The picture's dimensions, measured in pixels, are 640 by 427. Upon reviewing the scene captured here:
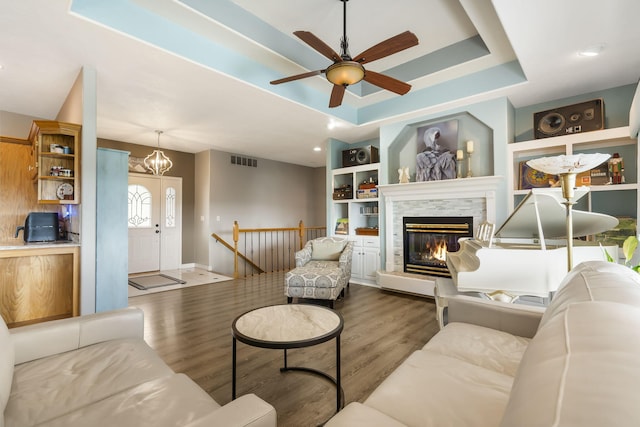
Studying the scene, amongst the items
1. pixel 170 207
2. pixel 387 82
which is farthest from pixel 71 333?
pixel 170 207

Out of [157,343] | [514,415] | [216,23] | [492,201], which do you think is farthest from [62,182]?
[492,201]

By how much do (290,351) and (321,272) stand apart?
1.44 meters

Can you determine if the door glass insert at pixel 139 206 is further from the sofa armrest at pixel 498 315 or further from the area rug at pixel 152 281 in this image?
the sofa armrest at pixel 498 315

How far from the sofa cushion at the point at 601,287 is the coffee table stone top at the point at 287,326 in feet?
3.48

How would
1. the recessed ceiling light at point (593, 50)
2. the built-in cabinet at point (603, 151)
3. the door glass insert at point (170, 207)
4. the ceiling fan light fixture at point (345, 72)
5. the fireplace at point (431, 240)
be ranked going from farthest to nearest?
the door glass insert at point (170, 207), the fireplace at point (431, 240), the built-in cabinet at point (603, 151), the recessed ceiling light at point (593, 50), the ceiling fan light fixture at point (345, 72)

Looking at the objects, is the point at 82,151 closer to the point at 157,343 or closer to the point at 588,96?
the point at 157,343

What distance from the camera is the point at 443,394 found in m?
1.17

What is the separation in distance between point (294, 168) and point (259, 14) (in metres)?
5.44

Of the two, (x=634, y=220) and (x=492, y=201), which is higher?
(x=492, y=201)

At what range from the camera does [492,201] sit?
12.6 feet

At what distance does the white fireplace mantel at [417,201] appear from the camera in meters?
3.88

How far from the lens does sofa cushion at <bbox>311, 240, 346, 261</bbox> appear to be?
463 centimetres

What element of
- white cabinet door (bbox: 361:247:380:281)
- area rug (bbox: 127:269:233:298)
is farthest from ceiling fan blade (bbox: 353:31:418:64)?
area rug (bbox: 127:269:233:298)

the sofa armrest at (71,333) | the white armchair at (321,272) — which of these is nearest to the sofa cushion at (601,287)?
the sofa armrest at (71,333)
